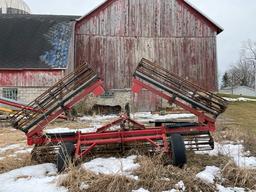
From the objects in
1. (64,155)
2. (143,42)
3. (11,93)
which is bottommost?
(64,155)

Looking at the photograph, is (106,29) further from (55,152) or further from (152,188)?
(152,188)

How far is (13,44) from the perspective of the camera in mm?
27109

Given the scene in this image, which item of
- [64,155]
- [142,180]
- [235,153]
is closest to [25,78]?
[235,153]

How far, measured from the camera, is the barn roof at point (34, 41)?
82.0 feet

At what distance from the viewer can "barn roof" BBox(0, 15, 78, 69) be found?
25.0 meters

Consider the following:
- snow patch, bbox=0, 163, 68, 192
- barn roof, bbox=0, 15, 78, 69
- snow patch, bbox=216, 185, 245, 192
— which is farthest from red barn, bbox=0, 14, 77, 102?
snow patch, bbox=216, 185, 245, 192

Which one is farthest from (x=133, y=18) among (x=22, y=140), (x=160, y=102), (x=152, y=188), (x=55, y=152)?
(x=152, y=188)

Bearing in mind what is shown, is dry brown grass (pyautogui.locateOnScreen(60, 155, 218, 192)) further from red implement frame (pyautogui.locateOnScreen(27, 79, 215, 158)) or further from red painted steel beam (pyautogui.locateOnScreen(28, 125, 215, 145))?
red painted steel beam (pyautogui.locateOnScreen(28, 125, 215, 145))

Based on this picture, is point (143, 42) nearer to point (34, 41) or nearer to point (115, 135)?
point (34, 41)

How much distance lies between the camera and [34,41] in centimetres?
2697

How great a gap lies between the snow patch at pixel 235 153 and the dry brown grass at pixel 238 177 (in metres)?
0.47

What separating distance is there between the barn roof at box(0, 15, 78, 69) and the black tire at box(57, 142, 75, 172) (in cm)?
1784

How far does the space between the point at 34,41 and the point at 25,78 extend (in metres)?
3.39

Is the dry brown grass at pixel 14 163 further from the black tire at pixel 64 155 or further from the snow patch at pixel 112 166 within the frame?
the snow patch at pixel 112 166
